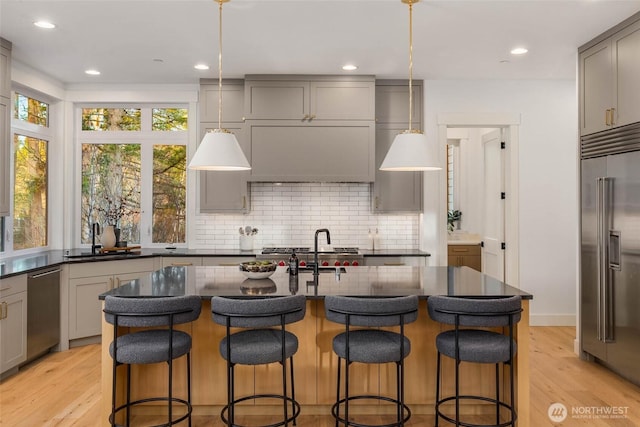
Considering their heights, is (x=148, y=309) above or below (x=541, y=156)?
below

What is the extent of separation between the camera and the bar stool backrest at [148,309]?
268cm

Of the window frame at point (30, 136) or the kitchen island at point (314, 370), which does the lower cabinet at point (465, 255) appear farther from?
the window frame at point (30, 136)

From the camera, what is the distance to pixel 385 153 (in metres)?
5.70

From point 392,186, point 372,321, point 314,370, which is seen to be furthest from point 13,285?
point 392,186

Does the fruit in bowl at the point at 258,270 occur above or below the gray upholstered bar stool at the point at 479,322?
above

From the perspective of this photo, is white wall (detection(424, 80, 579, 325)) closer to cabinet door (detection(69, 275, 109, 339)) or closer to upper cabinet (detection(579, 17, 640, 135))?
upper cabinet (detection(579, 17, 640, 135))

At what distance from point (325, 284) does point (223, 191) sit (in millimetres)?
2760

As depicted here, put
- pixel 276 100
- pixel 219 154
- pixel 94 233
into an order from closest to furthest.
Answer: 1. pixel 219 154
2. pixel 94 233
3. pixel 276 100

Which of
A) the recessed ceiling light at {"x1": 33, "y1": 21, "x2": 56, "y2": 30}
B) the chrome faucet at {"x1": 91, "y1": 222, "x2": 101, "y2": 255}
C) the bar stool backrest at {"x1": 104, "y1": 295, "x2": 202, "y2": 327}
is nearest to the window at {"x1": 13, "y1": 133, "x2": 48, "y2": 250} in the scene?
the chrome faucet at {"x1": 91, "y1": 222, "x2": 101, "y2": 255}

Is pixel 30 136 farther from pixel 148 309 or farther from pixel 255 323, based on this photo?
pixel 255 323

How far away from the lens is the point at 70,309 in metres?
4.92

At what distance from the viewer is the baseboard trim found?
5727 mm

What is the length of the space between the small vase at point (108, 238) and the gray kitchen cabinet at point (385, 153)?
117 inches

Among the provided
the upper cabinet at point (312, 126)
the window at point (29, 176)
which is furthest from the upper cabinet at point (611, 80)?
the window at point (29, 176)
